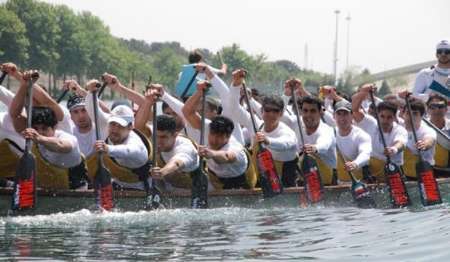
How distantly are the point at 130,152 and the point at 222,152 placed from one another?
1010 millimetres

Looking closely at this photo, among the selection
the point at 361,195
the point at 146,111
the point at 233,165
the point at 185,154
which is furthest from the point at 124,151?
the point at 361,195

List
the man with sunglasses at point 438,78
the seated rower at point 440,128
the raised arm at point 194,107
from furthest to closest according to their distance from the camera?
1. the man with sunglasses at point 438,78
2. the seated rower at point 440,128
3. the raised arm at point 194,107

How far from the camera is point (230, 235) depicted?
8.53 metres

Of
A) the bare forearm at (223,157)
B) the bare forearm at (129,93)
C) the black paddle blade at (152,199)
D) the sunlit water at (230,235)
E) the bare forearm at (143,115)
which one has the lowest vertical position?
the sunlit water at (230,235)

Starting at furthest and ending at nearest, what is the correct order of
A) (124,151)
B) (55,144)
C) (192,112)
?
1. (192,112)
2. (124,151)
3. (55,144)

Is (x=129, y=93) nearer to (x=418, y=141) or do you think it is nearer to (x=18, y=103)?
(x=18, y=103)

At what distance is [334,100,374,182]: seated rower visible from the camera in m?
11.4

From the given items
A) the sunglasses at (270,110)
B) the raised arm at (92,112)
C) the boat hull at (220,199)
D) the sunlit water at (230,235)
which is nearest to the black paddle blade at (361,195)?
the boat hull at (220,199)

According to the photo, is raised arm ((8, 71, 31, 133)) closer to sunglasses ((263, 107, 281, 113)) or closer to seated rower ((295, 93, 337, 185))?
sunglasses ((263, 107, 281, 113))

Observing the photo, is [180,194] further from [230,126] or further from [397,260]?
[397,260]

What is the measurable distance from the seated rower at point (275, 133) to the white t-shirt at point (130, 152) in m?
1.47

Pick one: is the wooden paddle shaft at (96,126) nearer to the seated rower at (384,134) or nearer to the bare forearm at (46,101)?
the bare forearm at (46,101)

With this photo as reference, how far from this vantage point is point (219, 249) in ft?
25.5

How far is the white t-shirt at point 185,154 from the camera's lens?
9.77 m
